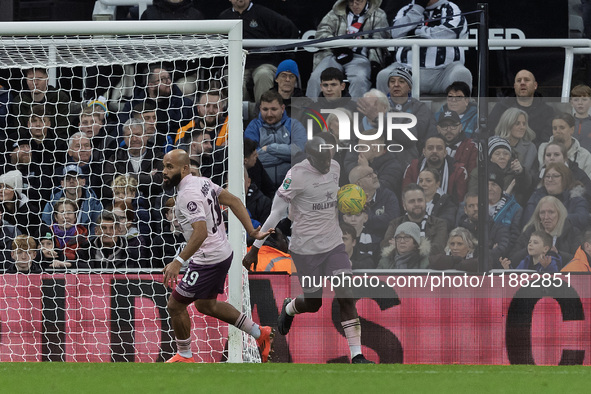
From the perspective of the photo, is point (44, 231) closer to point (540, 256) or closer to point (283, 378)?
point (283, 378)

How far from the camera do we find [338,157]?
7477mm

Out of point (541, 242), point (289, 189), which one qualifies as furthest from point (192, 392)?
point (541, 242)

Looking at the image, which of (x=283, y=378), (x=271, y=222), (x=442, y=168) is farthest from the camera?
(x=442, y=168)

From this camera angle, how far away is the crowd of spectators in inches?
278

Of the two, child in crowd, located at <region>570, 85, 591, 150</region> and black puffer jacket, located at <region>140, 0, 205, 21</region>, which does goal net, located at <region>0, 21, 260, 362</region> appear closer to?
black puffer jacket, located at <region>140, 0, 205, 21</region>

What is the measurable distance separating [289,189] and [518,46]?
8.88ft

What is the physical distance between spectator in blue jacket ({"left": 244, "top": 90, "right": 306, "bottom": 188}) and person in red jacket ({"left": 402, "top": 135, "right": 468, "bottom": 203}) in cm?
98

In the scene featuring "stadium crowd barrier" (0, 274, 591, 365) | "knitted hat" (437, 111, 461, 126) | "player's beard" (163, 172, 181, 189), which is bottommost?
"stadium crowd barrier" (0, 274, 591, 365)

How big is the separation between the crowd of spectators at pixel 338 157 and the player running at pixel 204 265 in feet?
1.41

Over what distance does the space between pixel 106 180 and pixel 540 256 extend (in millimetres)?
3703

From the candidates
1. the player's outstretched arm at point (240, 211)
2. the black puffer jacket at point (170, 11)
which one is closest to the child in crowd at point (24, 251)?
the player's outstretched arm at point (240, 211)

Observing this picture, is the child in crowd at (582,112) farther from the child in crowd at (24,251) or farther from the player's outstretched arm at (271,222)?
the child in crowd at (24,251)

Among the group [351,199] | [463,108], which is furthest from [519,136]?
[351,199]

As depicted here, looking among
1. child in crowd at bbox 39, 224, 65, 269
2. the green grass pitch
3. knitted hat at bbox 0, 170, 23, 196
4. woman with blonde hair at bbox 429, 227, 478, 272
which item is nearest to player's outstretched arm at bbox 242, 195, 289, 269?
the green grass pitch
